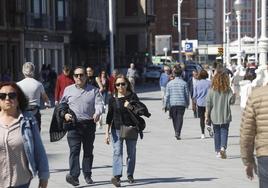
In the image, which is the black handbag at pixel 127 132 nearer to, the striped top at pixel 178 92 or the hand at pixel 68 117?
the hand at pixel 68 117

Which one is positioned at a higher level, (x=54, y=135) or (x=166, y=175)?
(x=54, y=135)

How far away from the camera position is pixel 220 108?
46.1 feet

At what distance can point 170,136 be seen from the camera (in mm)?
18734

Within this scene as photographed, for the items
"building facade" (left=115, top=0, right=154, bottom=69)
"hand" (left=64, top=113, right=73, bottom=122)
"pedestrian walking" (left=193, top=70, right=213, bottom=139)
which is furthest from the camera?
"building facade" (left=115, top=0, right=154, bottom=69)

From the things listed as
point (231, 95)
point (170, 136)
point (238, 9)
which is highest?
point (238, 9)

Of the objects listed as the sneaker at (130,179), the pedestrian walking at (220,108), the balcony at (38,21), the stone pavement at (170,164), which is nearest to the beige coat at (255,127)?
the stone pavement at (170,164)

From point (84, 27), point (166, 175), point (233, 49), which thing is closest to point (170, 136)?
point (166, 175)

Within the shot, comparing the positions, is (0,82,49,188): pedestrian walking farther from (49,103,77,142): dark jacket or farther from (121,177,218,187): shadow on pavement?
(121,177,218,187): shadow on pavement

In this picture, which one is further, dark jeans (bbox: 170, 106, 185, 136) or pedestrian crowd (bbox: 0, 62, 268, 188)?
dark jeans (bbox: 170, 106, 185, 136)

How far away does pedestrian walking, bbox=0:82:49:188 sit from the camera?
6336 mm

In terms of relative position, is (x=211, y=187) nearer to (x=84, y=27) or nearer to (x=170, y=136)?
(x=170, y=136)

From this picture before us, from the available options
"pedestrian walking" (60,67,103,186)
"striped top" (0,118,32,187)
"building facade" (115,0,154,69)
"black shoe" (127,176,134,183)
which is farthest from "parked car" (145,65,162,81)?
"striped top" (0,118,32,187)

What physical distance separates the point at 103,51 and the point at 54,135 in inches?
2293

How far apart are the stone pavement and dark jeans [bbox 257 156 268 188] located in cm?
448
